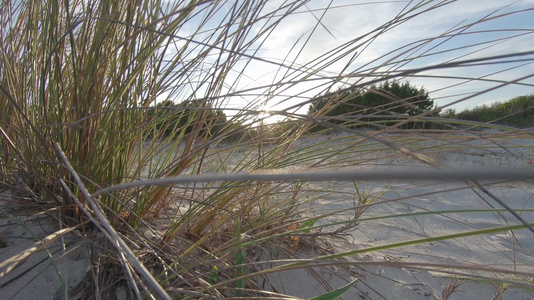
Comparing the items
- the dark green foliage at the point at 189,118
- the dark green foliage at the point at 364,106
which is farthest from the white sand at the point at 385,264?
the dark green foliage at the point at 189,118

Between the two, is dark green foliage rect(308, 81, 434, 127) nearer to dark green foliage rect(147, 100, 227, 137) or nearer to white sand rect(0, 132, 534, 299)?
white sand rect(0, 132, 534, 299)

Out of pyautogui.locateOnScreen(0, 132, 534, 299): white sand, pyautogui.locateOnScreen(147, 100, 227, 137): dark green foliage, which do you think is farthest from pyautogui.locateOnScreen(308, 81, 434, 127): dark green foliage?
pyautogui.locateOnScreen(147, 100, 227, 137): dark green foliage

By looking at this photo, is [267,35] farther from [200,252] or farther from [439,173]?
[439,173]

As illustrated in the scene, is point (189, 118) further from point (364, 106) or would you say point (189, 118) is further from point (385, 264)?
point (385, 264)

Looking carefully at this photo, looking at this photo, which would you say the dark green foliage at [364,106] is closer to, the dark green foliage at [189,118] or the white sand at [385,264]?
the white sand at [385,264]

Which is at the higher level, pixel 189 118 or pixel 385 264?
pixel 189 118

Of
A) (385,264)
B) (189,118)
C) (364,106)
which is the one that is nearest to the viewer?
(385,264)

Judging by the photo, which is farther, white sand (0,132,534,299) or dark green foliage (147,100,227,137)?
dark green foliage (147,100,227,137)

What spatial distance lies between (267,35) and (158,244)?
74 centimetres

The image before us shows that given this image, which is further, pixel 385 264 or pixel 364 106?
pixel 364 106

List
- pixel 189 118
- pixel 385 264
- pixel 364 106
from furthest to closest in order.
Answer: pixel 189 118, pixel 364 106, pixel 385 264

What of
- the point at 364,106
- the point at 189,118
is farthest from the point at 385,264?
the point at 189,118

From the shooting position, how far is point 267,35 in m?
1.17

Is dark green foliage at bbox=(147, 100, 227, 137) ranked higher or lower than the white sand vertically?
higher
